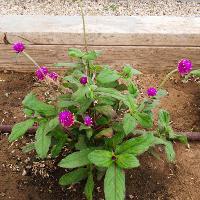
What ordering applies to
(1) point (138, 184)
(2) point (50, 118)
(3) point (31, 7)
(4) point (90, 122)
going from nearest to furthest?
(4) point (90, 122) < (2) point (50, 118) < (1) point (138, 184) < (3) point (31, 7)

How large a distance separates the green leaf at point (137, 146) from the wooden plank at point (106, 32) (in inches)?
41.9

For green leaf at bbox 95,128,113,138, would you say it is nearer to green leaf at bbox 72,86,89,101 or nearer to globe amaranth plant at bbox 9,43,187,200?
globe amaranth plant at bbox 9,43,187,200

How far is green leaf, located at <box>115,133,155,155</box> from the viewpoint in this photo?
1.97 metres

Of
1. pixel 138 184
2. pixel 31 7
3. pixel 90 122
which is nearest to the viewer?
pixel 90 122

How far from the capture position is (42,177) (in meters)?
2.42

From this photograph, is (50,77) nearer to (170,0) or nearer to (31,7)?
(31,7)

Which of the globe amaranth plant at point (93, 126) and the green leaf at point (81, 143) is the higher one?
the globe amaranth plant at point (93, 126)

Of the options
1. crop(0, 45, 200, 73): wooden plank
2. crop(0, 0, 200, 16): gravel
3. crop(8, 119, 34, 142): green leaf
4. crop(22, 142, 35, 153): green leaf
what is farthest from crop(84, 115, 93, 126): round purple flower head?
crop(0, 0, 200, 16): gravel

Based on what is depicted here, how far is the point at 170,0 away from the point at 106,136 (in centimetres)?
236

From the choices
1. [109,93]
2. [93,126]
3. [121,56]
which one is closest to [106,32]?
[121,56]

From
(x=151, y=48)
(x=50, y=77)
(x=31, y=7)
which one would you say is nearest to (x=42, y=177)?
(x=50, y=77)

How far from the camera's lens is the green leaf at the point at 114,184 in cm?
190

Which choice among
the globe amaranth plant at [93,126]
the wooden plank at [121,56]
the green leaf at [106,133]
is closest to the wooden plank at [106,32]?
the wooden plank at [121,56]

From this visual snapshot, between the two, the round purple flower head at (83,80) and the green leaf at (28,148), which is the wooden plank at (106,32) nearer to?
the green leaf at (28,148)
